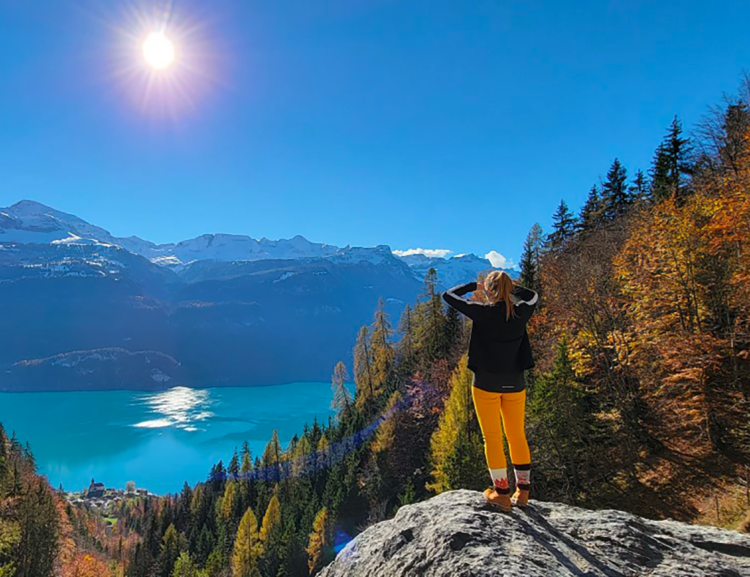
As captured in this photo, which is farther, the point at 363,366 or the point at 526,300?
the point at 363,366

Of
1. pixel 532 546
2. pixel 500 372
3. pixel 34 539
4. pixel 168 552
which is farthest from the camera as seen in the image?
pixel 168 552

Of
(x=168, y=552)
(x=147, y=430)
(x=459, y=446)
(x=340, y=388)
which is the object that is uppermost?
(x=340, y=388)

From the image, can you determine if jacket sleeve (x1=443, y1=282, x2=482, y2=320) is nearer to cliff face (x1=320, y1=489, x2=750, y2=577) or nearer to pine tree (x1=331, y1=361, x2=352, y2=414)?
cliff face (x1=320, y1=489, x2=750, y2=577)

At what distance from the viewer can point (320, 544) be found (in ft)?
108

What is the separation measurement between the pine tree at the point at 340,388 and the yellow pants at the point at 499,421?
33.2 m

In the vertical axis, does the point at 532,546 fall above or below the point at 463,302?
below

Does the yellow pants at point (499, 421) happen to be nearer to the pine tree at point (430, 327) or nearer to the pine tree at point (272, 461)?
the pine tree at point (430, 327)

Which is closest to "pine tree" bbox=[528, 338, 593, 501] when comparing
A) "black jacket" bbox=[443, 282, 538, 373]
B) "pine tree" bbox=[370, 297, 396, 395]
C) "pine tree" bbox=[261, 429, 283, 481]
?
"black jacket" bbox=[443, 282, 538, 373]

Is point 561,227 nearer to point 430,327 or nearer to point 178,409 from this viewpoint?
point 430,327

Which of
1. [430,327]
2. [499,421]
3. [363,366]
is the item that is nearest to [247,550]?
[363,366]

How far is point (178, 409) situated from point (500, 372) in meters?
172

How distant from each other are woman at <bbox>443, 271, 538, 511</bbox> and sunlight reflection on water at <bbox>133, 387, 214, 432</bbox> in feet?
438

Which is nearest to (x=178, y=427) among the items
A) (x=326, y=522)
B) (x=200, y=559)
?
(x=200, y=559)

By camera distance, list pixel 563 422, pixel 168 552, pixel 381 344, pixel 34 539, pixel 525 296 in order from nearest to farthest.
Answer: pixel 525 296 → pixel 563 422 → pixel 34 539 → pixel 381 344 → pixel 168 552
